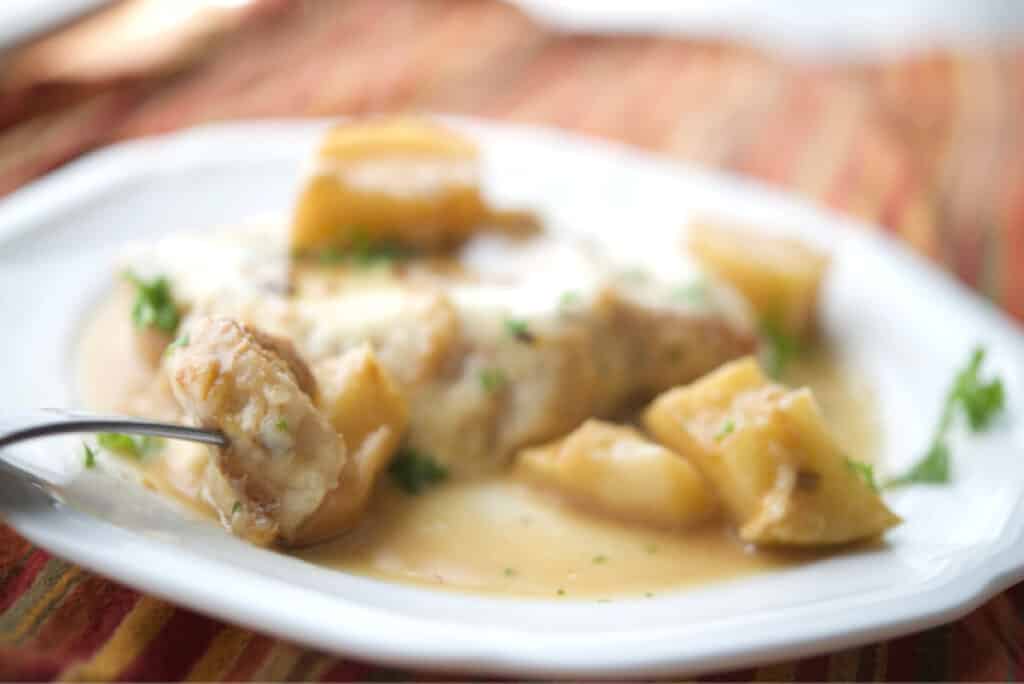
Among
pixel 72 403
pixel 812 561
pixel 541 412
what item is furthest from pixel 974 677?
pixel 72 403

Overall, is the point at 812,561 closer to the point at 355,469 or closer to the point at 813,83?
the point at 355,469

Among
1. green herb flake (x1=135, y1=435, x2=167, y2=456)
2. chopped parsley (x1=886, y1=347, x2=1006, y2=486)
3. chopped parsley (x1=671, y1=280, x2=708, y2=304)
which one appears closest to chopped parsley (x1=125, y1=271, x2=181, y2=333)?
green herb flake (x1=135, y1=435, x2=167, y2=456)

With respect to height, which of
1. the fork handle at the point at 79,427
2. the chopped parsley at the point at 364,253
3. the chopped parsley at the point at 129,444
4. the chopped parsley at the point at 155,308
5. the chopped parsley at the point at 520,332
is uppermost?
the fork handle at the point at 79,427

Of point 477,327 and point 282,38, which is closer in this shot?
point 477,327

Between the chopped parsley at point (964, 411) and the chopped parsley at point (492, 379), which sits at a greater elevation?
the chopped parsley at point (492, 379)

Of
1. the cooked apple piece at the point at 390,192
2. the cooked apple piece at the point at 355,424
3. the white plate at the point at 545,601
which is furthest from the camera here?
the cooked apple piece at the point at 390,192

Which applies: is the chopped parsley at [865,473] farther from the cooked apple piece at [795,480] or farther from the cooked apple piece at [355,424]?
the cooked apple piece at [355,424]

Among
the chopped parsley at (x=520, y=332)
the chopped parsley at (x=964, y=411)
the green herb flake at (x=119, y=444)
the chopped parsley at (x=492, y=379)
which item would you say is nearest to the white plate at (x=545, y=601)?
the chopped parsley at (x=964, y=411)
